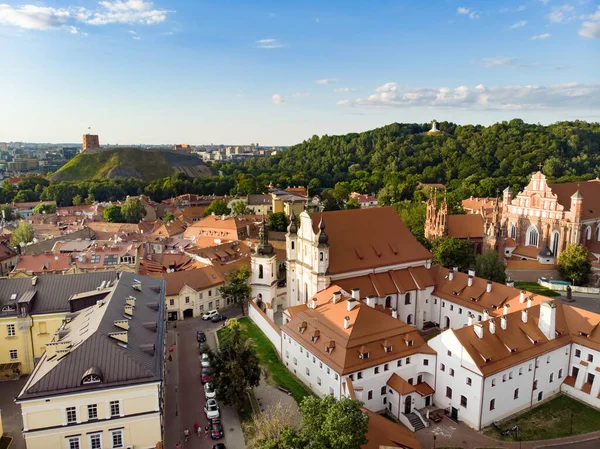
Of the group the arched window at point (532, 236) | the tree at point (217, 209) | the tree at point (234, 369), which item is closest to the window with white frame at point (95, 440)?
the tree at point (234, 369)

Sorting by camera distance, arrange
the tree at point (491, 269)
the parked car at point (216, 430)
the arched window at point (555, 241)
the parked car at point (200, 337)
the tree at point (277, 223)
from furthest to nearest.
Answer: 1. the tree at point (277, 223)
2. the arched window at point (555, 241)
3. the tree at point (491, 269)
4. the parked car at point (200, 337)
5. the parked car at point (216, 430)

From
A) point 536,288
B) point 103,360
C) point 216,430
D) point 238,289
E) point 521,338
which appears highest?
point 103,360

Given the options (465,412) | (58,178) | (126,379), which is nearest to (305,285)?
(465,412)

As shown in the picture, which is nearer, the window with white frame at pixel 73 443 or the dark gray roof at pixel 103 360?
the dark gray roof at pixel 103 360

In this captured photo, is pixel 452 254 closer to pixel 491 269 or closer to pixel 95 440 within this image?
pixel 491 269

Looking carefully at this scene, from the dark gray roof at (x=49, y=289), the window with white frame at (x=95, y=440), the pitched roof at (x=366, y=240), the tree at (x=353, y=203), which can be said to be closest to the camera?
the window with white frame at (x=95, y=440)

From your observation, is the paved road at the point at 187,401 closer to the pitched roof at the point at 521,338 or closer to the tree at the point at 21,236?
the pitched roof at the point at 521,338

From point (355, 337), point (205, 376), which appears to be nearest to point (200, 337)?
point (205, 376)
